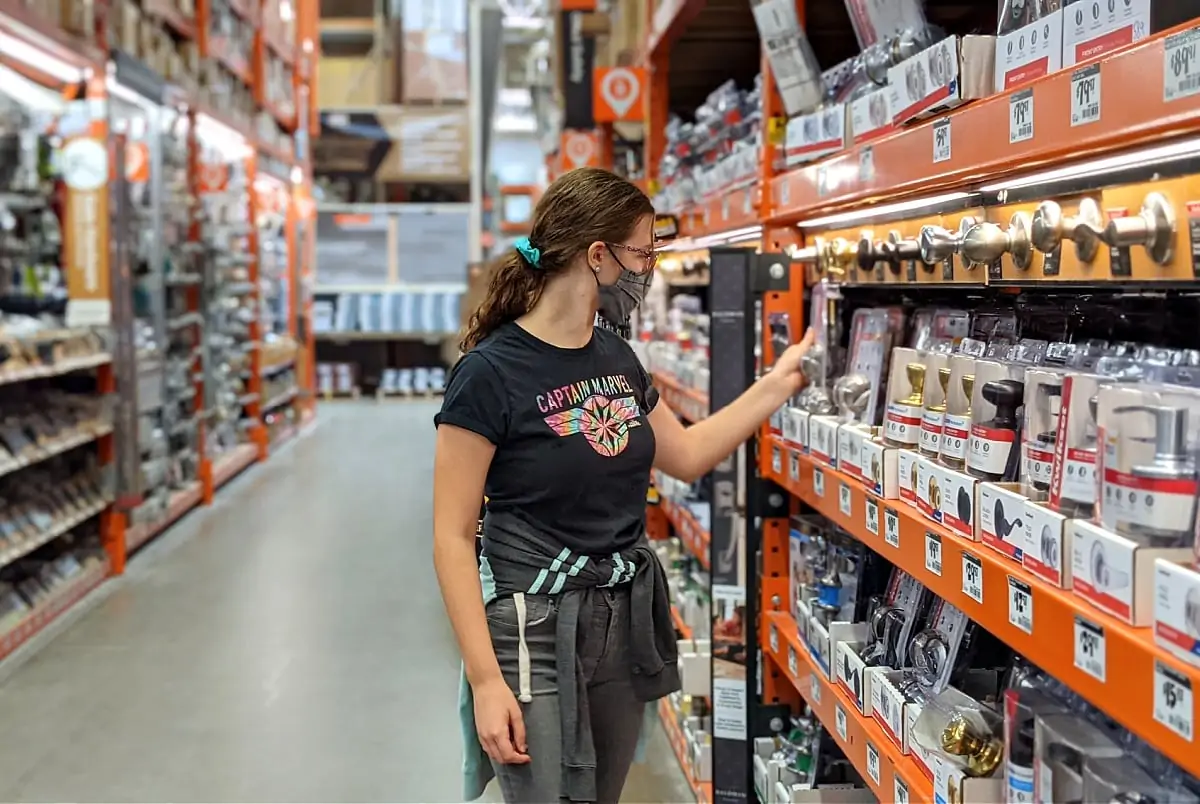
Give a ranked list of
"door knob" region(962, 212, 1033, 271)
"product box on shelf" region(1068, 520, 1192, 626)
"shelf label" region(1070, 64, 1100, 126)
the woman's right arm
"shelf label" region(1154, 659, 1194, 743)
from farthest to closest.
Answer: the woman's right arm
"door knob" region(962, 212, 1033, 271)
"shelf label" region(1070, 64, 1100, 126)
"product box on shelf" region(1068, 520, 1192, 626)
"shelf label" region(1154, 659, 1194, 743)

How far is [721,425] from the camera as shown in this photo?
2.37m

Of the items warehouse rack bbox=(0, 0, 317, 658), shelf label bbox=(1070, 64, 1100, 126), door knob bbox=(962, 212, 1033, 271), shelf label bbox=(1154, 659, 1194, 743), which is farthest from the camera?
warehouse rack bbox=(0, 0, 317, 658)

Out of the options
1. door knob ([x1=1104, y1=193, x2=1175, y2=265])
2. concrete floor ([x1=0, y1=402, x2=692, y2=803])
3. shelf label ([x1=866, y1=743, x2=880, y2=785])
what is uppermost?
door knob ([x1=1104, y1=193, x2=1175, y2=265])

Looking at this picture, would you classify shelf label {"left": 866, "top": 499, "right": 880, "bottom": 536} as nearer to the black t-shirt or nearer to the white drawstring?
the black t-shirt

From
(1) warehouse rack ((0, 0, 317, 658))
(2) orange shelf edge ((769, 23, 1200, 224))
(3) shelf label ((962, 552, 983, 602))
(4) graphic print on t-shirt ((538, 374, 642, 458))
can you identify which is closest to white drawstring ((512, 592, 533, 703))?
(4) graphic print on t-shirt ((538, 374, 642, 458))

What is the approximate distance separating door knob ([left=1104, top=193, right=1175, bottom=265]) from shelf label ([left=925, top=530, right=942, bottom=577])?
1.55 feet

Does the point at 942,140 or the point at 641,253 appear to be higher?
the point at 942,140

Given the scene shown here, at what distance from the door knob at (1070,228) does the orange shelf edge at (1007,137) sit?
61mm

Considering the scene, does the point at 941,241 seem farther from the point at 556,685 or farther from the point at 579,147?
the point at 579,147

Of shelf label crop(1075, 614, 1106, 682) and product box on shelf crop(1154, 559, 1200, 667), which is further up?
product box on shelf crop(1154, 559, 1200, 667)

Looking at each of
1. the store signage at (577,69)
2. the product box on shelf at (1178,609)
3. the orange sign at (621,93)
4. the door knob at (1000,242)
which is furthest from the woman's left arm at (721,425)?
the store signage at (577,69)

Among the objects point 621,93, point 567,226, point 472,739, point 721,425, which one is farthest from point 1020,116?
point 621,93

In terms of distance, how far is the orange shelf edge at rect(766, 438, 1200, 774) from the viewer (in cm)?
107

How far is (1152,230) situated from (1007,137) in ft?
0.77
